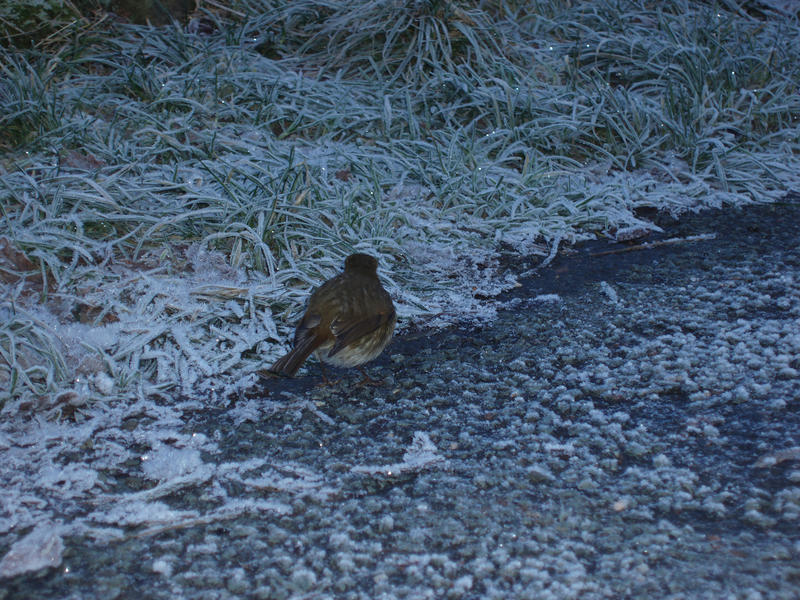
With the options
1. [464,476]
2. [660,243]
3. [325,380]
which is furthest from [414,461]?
[660,243]

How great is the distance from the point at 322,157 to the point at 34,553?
10.7ft

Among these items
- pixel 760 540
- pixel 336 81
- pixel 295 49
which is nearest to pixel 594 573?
pixel 760 540

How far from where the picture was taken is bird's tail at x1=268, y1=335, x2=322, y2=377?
2.87m

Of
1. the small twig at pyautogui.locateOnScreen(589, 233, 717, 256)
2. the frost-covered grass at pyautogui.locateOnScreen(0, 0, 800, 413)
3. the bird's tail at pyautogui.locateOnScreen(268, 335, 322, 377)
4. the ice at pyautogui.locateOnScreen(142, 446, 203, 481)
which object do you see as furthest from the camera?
the small twig at pyautogui.locateOnScreen(589, 233, 717, 256)

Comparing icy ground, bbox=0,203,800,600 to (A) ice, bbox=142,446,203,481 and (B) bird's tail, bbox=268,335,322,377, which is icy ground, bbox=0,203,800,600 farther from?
(B) bird's tail, bbox=268,335,322,377

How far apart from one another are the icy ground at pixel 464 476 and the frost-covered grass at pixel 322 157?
1.25ft

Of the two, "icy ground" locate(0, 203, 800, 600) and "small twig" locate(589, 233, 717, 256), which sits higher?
"small twig" locate(589, 233, 717, 256)

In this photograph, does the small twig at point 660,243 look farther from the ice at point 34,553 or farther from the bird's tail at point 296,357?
the ice at point 34,553

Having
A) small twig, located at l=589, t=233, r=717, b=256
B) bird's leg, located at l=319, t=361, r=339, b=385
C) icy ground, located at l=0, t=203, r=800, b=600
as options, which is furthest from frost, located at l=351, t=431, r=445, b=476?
small twig, located at l=589, t=233, r=717, b=256

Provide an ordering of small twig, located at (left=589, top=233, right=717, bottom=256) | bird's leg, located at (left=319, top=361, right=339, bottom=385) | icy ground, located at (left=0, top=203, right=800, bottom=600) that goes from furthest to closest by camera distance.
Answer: small twig, located at (left=589, top=233, right=717, bottom=256), bird's leg, located at (left=319, top=361, right=339, bottom=385), icy ground, located at (left=0, top=203, right=800, bottom=600)

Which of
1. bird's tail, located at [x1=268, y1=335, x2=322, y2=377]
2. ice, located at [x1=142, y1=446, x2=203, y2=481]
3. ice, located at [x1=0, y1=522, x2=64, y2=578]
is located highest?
bird's tail, located at [x1=268, y1=335, x2=322, y2=377]

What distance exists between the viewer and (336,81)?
5.82m

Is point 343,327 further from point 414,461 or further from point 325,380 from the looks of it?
point 414,461

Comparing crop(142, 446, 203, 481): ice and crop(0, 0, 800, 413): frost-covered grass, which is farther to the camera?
crop(0, 0, 800, 413): frost-covered grass
